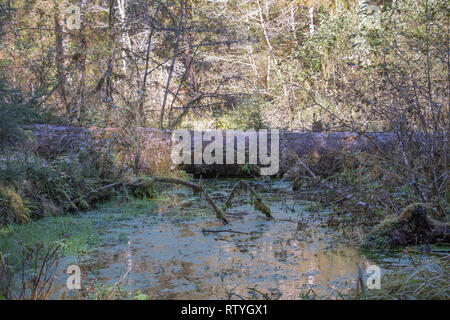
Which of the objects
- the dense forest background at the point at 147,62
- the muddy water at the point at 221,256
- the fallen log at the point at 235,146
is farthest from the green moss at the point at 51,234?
the dense forest background at the point at 147,62

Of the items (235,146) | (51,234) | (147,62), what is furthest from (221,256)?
(147,62)

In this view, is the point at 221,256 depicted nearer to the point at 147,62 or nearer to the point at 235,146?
the point at 235,146

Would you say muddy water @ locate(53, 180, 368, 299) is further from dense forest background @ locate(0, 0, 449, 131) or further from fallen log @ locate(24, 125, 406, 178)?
dense forest background @ locate(0, 0, 449, 131)

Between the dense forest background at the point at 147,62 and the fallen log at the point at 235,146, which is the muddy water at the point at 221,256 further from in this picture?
the dense forest background at the point at 147,62

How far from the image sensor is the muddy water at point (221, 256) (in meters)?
3.78

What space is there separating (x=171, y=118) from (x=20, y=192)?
20.5ft

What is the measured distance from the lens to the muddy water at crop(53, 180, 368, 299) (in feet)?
12.4

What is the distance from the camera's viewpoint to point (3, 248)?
15.1 feet

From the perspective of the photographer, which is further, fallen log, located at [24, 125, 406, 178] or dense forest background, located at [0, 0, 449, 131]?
dense forest background, located at [0, 0, 449, 131]

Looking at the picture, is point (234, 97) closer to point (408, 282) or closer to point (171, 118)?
point (171, 118)

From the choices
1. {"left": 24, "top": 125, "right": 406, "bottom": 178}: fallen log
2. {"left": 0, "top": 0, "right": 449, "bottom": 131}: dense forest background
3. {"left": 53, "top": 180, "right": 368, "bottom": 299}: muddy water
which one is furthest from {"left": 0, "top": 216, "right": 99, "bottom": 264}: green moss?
{"left": 0, "top": 0, "right": 449, "bottom": 131}: dense forest background

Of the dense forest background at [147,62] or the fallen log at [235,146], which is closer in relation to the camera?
the fallen log at [235,146]

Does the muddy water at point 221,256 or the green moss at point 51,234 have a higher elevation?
the green moss at point 51,234
